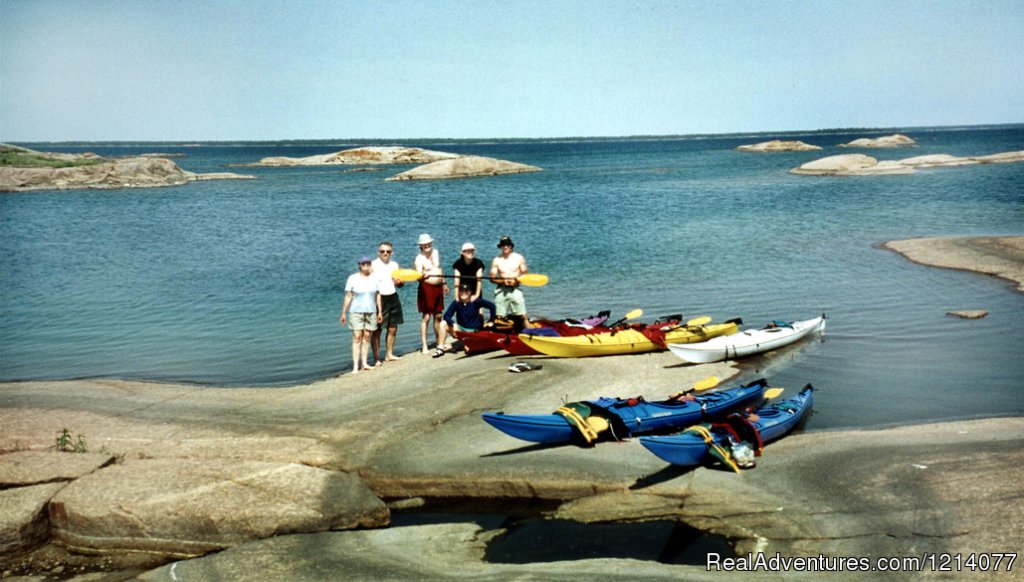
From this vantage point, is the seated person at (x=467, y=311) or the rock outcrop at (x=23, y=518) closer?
the rock outcrop at (x=23, y=518)

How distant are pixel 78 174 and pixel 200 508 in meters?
83.7

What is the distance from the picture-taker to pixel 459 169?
96312 mm

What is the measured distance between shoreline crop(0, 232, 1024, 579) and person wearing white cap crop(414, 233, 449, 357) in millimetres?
2203

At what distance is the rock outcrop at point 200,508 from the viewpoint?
945 centimetres

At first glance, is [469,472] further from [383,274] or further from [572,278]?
[572,278]

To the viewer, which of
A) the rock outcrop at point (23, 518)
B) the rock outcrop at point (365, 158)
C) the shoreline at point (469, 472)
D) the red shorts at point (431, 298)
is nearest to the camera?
the shoreline at point (469, 472)

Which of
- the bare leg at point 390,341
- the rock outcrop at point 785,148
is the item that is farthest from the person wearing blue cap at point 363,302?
the rock outcrop at point 785,148

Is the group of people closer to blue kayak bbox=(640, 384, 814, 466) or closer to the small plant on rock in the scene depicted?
the small plant on rock

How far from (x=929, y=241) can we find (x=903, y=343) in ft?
53.4

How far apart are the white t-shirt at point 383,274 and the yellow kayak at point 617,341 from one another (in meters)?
2.67

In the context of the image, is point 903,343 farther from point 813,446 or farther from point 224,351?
point 224,351

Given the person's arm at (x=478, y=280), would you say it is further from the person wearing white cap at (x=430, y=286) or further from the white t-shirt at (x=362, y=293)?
the white t-shirt at (x=362, y=293)

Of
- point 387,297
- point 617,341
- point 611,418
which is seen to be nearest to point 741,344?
point 617,341

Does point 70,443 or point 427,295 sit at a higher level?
point 427,295
